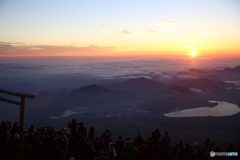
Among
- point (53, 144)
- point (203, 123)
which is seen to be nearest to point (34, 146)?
point (53, 144)

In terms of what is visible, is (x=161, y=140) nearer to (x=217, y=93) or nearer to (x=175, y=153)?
(x=175, y=153)

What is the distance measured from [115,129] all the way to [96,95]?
127ft

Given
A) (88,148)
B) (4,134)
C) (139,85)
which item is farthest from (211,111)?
(139,85)

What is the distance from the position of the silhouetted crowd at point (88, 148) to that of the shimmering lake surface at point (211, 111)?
115ft

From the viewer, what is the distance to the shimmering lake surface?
43.7 m

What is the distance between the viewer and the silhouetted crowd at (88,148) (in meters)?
8.38

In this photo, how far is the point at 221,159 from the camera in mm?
8797

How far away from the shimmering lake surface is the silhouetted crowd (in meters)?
34.9

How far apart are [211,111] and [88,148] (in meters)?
42.7

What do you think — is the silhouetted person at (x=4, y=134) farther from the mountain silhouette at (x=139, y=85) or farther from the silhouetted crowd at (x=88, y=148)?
the mountain silhouette at (x=139, y=85)

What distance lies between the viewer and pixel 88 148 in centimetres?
891

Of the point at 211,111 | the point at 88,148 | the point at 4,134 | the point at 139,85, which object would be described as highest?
the point at 4,134

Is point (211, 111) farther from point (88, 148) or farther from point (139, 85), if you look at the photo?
point (139, 85)

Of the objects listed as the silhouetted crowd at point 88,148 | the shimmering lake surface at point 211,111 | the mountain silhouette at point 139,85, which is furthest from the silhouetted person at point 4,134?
the mountain silhouette at point 139,85
